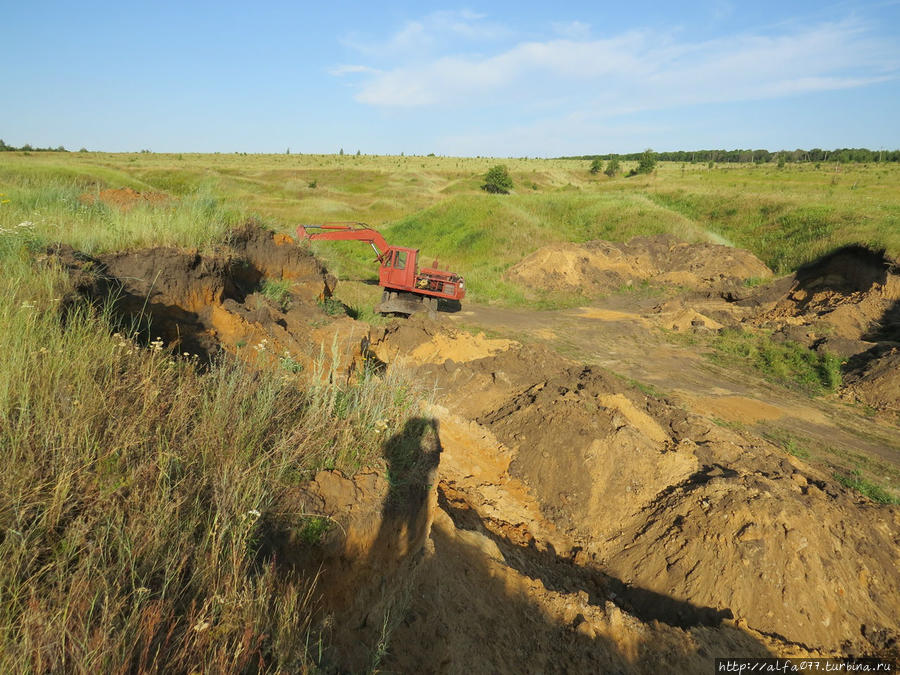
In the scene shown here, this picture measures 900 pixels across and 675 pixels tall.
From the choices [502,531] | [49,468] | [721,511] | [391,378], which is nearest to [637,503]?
[721,511]

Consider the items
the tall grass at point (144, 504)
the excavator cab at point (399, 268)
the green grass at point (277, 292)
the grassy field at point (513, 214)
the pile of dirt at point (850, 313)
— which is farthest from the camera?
the excavator cab at point (399, 268)

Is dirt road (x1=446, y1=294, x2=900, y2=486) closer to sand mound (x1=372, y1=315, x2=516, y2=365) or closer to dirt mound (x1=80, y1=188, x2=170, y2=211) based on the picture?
sand mound (x1=372, y1=315, x2=516, y2=365)

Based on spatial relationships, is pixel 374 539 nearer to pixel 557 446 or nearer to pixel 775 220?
pixel 557 446

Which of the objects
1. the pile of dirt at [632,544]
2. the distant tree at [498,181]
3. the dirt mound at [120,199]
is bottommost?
the pile of dirt at [632,544]

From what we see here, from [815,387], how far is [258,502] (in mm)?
13399

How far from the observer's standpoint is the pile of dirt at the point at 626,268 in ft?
69.1

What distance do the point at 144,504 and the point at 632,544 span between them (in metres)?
5.68

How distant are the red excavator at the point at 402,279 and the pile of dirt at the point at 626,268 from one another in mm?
6854

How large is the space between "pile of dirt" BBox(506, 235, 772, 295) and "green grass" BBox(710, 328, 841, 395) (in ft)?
20.6

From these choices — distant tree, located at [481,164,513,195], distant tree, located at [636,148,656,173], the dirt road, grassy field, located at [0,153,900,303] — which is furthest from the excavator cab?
distant tree, located at [636,148,656,173]

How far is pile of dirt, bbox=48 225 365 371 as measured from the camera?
20.5ft

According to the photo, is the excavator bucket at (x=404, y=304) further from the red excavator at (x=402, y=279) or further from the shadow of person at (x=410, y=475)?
the shadow of person at (x=410, y=475)

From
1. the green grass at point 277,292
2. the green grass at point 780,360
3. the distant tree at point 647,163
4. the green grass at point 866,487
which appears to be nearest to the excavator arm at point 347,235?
the green grass at point 277,292

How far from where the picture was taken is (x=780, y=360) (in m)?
12.9
